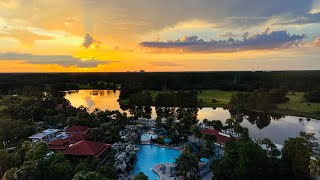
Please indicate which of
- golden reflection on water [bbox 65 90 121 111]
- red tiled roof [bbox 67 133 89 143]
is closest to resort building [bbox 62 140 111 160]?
red tiled roof [bbox 67 133 89 143]

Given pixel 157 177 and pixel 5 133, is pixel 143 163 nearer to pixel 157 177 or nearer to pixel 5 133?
pixel 157 177

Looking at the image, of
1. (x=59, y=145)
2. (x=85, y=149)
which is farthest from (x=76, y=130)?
(x=85, y=149)

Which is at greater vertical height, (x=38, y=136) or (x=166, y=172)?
(x=38, y=136)

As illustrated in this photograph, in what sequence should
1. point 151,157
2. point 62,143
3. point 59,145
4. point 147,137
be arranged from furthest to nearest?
1. point 147,137
2. point 151,157
3. point 62,143
4. point 59,145

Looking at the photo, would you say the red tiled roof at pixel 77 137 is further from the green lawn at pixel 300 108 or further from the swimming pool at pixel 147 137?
the green lawn at pixel 300 108

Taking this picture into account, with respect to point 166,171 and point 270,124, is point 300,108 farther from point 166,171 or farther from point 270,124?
point 166,171

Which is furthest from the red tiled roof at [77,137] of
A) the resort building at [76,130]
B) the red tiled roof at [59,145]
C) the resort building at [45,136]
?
the resort building at [76,130]
